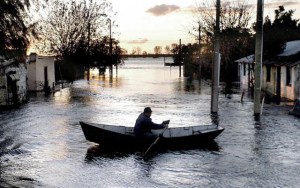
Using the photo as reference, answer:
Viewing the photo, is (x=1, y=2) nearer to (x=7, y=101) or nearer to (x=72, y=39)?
(x=7, y=101)

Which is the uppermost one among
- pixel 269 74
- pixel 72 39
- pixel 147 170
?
pixel 72 39

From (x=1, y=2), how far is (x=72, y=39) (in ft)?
168

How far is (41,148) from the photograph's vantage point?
17.0 m

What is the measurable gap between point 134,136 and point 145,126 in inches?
20.8

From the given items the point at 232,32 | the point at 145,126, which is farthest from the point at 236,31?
the point at 145,126

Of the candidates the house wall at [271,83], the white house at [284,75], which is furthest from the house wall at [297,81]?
the house wall at [271,83]

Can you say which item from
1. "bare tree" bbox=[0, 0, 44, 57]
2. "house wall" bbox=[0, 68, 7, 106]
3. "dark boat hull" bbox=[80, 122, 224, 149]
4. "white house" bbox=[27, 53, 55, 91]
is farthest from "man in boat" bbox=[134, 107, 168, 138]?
"white house" bbox=[27, 53, 55, 91]

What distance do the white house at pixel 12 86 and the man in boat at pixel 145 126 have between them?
614 inches

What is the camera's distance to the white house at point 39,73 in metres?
41.5

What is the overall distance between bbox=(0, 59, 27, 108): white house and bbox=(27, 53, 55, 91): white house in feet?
20.8

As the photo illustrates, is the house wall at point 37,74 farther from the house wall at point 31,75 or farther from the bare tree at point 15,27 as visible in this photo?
the bare tree at point 15,27

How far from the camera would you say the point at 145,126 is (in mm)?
16406

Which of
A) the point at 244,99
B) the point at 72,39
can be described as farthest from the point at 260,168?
the point at 72,39

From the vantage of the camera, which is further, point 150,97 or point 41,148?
point 150,97
